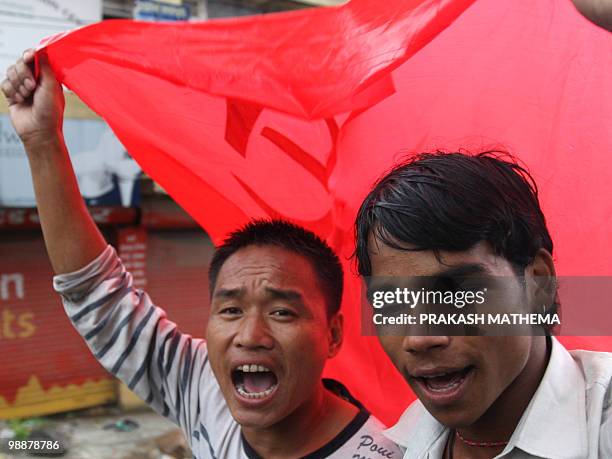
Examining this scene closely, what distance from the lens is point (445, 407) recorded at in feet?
3.77

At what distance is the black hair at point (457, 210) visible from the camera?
112 cm

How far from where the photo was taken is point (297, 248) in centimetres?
185

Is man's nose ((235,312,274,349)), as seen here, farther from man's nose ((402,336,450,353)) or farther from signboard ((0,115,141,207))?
signboard ((0,115,141,207))

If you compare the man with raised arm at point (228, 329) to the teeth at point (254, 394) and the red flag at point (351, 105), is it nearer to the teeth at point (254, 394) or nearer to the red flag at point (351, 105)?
the teeth at point (254, 394)

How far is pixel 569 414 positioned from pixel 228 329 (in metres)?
0.94

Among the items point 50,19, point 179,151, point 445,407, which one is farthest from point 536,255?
point 50,19

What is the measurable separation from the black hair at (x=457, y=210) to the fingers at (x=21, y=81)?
132cm

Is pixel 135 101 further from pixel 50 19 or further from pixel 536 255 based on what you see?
pixel 50 19

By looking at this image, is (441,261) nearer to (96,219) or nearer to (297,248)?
(297,248)

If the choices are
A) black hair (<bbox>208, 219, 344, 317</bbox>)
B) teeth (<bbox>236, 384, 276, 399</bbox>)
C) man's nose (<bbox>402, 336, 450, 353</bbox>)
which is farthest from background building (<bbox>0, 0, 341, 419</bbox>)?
man's nose (<bbox>402, 336, 450, 353</bbox>)

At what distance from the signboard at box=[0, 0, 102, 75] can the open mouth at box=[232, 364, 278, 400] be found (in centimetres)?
570

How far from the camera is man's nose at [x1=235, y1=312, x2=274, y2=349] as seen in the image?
1.66 metres

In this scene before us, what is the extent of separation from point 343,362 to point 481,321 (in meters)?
1.10

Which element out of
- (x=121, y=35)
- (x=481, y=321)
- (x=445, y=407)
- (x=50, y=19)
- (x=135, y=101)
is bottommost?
(x=445, y=407)
